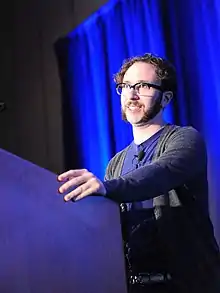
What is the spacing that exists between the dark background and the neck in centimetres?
139

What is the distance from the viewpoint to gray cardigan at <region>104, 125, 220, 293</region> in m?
0.97

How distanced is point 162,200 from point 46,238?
374mm

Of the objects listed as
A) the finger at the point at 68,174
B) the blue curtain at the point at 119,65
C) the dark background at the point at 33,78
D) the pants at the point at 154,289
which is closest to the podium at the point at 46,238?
the finger at the point at 68,174

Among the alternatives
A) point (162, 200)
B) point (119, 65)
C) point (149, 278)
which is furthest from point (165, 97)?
point (119, 65)

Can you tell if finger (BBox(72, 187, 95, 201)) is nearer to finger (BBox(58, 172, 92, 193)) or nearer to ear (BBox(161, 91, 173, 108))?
finger (BBox(58, 172, 92, 193))

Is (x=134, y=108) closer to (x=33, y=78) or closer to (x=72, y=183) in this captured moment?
(x=72, y=183)

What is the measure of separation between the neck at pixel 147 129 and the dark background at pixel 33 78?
4.55 ft

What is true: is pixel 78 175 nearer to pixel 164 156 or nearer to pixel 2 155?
pixel 2 155

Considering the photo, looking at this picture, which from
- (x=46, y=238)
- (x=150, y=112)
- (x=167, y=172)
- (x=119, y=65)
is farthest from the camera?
(x=119, y=65)

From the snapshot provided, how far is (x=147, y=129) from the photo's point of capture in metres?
1.19

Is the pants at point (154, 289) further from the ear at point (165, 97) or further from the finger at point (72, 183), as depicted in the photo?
the ear at point (165, 97)

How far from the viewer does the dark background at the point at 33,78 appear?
2598mm

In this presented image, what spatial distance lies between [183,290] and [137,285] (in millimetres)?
92

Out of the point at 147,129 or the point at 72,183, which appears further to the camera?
the point at 147,129
